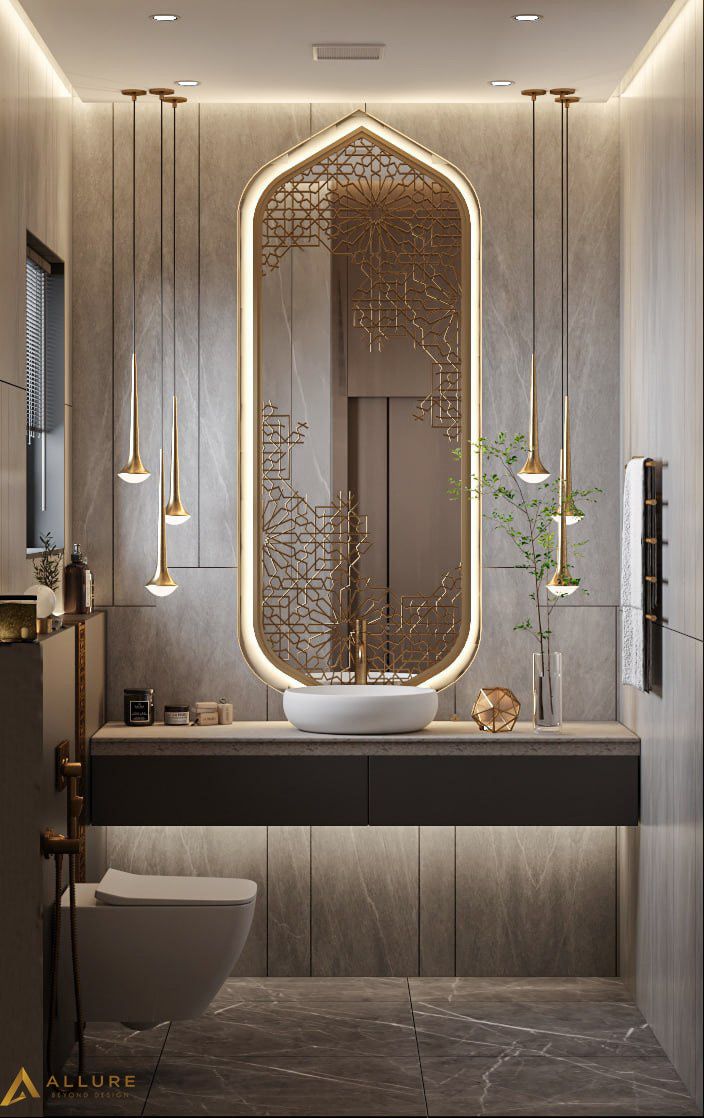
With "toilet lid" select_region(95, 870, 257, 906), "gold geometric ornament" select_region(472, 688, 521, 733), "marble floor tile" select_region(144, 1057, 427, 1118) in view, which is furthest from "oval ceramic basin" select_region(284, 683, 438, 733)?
"marble floor tile" select_region(144, 1057, 427, 1118)

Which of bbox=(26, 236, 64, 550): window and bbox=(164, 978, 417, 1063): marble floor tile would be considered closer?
Result: bbox=(164, 978, 417, 1063): marble floor tile

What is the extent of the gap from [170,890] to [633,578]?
167 cm

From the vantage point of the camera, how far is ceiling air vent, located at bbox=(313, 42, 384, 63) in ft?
13.1

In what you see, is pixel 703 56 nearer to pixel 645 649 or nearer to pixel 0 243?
pixel 645 649

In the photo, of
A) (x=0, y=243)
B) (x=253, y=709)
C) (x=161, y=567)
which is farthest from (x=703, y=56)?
(x=253, y=709)

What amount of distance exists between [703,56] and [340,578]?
2080 millimetres

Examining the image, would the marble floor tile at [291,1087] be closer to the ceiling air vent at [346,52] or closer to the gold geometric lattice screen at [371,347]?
the gold geometric lattice screen at [371,347]

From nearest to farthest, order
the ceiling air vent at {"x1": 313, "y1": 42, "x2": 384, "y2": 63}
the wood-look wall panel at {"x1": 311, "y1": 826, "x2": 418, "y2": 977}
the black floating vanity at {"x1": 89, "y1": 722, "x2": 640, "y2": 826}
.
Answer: the ceiling air vent at {"x1": 313, "y1": 42, "x2": 384, "y2": 63}, the black floating vanity at {"x1": 89, "y1": 722, "x2": 640, "y2": 826}, the wood-look wall panel at {"x1": 311, "y1": 826, "x2": 418, "y2": 977}

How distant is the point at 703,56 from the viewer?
11.1ft

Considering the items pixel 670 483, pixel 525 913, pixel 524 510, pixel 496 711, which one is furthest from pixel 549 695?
pixel 670 483

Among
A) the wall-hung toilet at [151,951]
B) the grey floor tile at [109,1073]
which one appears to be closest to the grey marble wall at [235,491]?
the grey floor tile at [109,1073]

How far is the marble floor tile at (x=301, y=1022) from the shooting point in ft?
12.8

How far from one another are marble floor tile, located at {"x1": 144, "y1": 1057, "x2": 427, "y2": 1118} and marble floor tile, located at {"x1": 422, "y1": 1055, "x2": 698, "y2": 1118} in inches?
3.1

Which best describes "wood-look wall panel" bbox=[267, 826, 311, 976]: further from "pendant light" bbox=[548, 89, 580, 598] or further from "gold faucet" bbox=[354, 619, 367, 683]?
"pendant light" bbox=[548, 89, 580, 598]
